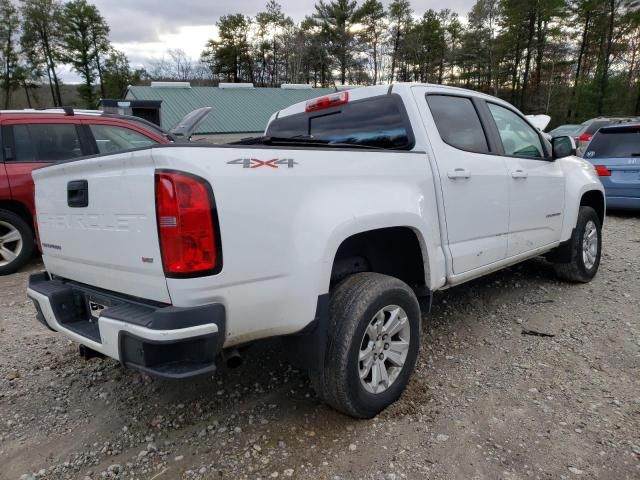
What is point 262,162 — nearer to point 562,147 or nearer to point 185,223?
point 185,223

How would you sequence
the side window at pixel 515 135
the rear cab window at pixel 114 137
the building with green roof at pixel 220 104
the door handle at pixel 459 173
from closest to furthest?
the door handle at pixel 459 173
the side window at pixel 515 135
the rear cab window at pixel 114 137
the building with green roof at pixel 220 104

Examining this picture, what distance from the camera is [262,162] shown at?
197 cm

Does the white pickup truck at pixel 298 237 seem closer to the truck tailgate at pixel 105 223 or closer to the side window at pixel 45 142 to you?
the truck tailgate at pixel 105 223

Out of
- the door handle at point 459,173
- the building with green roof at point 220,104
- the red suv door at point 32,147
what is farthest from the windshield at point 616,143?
the building with green roof at point 220,104

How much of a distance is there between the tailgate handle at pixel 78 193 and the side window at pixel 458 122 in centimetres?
223

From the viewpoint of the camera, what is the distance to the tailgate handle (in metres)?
2.21

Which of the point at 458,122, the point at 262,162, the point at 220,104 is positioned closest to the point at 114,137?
the point at 458,122

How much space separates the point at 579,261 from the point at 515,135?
170 cm

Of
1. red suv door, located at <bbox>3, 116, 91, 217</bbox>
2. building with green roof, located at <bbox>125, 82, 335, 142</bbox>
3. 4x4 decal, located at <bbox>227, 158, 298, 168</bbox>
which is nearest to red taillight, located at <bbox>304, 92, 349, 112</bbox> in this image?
4x4 decal, located at <bbox>227, 158, 298, 168</bbox>

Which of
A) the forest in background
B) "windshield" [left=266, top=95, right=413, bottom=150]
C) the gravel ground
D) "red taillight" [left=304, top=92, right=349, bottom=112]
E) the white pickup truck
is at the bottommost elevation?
the gravel ground

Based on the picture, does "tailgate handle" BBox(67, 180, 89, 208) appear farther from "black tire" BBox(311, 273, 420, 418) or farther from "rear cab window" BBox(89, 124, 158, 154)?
"rear cab window" BBox(89, 124, 158, 154)

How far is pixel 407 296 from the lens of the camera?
102 inches

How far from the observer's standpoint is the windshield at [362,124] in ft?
9.95

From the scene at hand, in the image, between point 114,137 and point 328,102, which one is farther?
point 114,137
